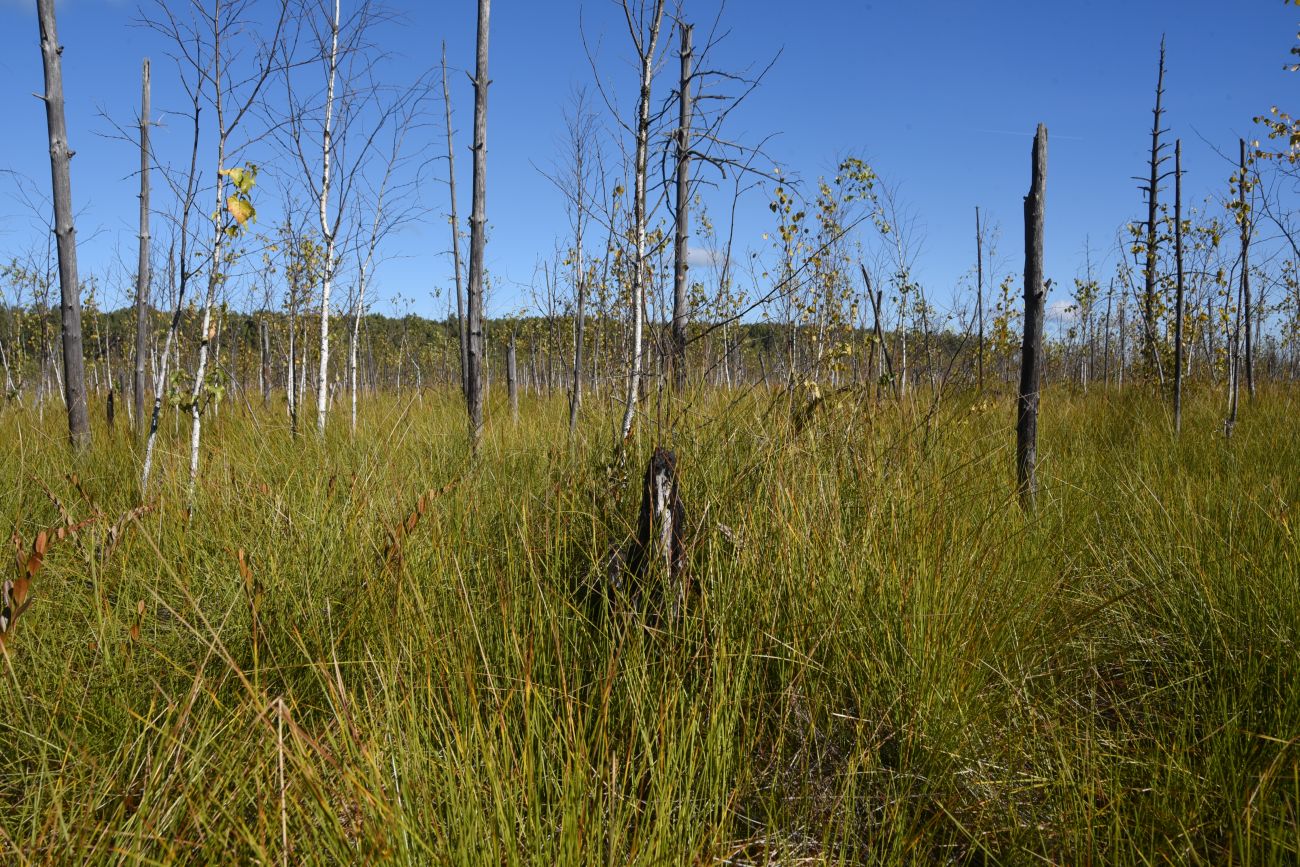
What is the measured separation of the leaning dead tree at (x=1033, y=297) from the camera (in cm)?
444

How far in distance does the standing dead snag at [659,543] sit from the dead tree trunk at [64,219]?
17.4 feet

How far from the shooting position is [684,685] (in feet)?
7.27

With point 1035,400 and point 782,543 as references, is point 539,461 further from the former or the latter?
point 1035,400

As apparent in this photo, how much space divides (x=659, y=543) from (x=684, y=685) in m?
0.44

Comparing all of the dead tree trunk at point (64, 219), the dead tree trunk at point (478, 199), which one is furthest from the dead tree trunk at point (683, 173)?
the dead tree trunk at point (64, 219)

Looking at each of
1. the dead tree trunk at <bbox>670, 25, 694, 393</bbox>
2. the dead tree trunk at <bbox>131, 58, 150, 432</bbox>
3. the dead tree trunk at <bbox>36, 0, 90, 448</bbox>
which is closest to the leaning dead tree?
the dead tree trunk at <bbox>670, 25, 694, 393</bbox>

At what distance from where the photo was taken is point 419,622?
212cm

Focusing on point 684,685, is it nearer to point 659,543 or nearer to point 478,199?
point 659,543

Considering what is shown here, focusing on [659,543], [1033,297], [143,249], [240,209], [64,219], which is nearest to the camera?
[659,543]

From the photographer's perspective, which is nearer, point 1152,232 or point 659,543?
point 659,543

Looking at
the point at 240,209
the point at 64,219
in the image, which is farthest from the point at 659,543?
the point at 64,219

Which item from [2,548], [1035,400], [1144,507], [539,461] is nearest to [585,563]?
[539,461]

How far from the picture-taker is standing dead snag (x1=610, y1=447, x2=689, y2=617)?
93.0 inches

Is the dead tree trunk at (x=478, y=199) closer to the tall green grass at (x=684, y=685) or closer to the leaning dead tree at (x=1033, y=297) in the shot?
the tall green grass at (x=684, y=685)
